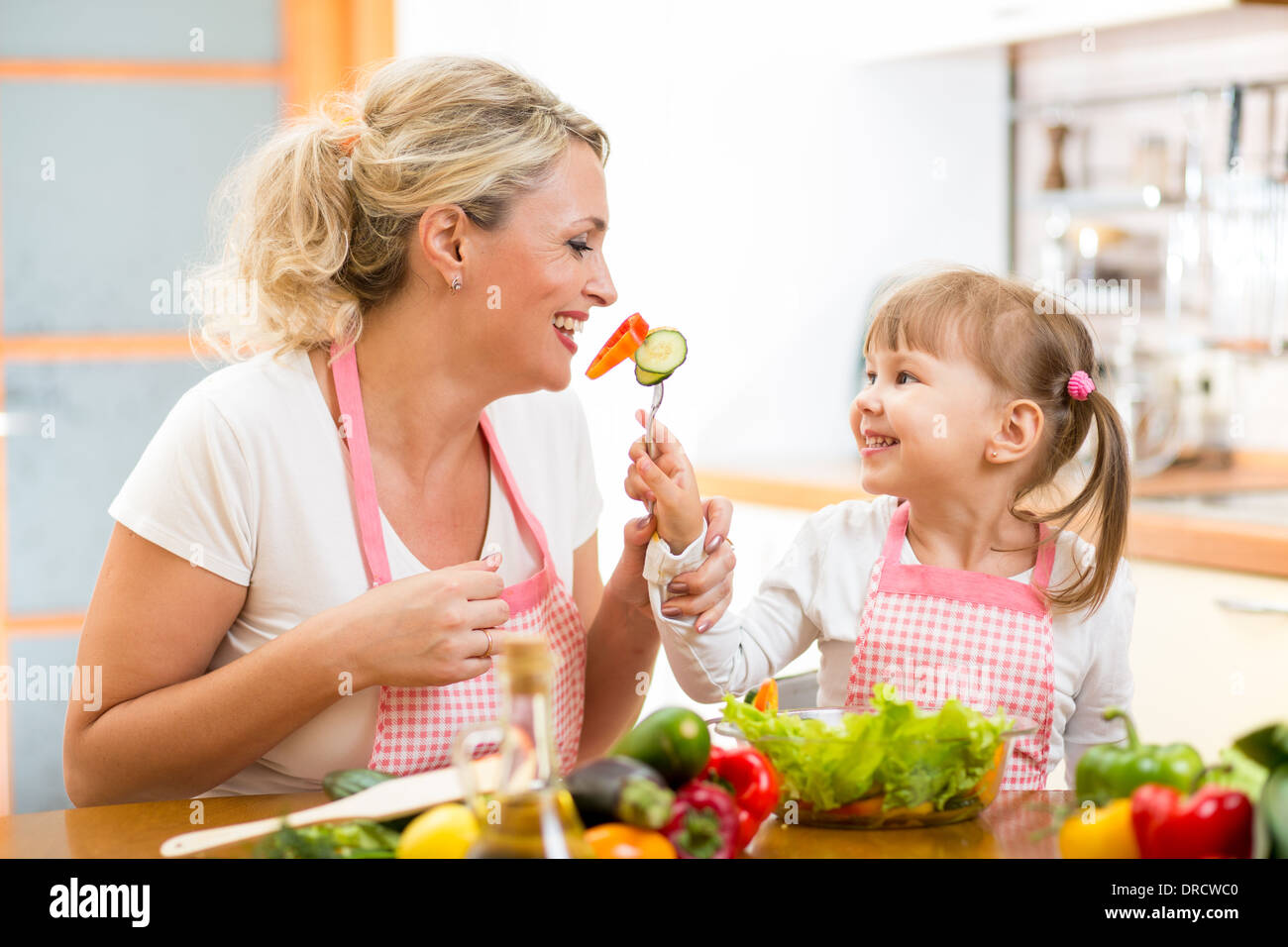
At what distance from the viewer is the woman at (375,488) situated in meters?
1.27

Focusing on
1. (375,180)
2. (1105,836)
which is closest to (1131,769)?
(1105,836)

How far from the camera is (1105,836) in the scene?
862mm

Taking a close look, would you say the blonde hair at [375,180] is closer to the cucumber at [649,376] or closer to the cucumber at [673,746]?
the cucumber at [649,376]

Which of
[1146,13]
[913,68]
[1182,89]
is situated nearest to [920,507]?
[1146,13]

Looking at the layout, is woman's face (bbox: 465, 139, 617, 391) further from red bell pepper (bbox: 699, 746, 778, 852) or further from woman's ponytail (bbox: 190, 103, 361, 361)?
red bell pepper (bbox: 699, 746, 778, 852)

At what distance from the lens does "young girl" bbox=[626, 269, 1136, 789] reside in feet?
4.42

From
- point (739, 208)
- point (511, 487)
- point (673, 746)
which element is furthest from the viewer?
point (739, 208)

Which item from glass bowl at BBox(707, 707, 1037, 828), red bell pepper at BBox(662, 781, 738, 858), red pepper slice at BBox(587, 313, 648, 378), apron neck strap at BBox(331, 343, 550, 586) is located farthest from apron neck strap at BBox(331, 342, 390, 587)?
red bell pepper at BBox(662, 781, 738, 858)

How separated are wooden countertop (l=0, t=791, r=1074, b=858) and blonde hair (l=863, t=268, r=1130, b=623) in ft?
1.20

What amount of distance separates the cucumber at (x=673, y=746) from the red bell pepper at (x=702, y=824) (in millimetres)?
22

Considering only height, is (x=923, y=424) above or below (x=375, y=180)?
below

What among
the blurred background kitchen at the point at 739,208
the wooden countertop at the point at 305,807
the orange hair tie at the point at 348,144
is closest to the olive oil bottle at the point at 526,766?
the wooden countertop at the point at 305,807

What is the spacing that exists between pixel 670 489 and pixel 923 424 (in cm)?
27

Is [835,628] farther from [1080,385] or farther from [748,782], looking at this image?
[748,782]
